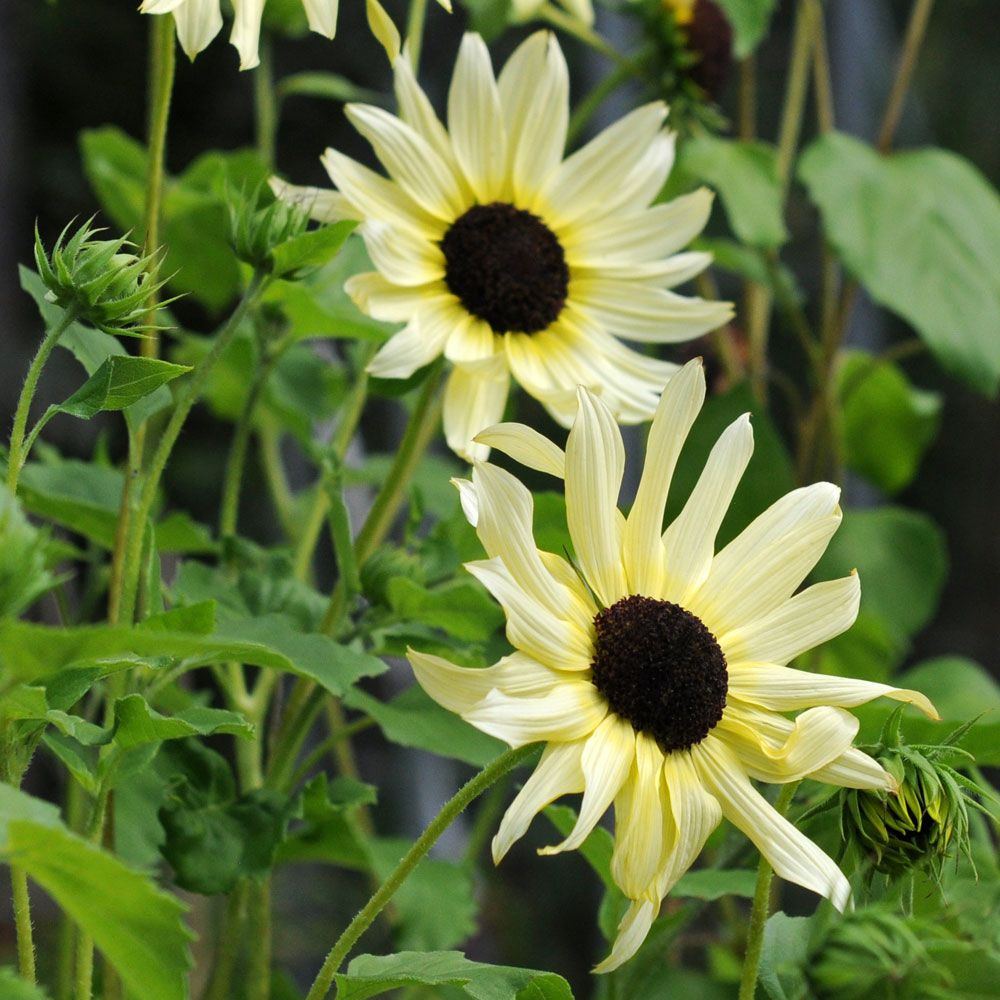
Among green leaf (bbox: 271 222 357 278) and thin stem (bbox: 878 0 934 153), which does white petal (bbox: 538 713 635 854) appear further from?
thin stem (bbox: 878 0 934 153)

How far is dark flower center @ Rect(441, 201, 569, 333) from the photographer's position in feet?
1.18

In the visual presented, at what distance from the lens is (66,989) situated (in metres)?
0.35

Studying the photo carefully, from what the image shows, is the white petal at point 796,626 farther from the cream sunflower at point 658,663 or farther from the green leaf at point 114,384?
the green leaf at point 114,384

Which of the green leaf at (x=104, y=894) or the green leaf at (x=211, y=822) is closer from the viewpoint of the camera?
the green leaf at (x=104, y=894)

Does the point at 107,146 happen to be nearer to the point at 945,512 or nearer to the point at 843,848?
the point at 843,848

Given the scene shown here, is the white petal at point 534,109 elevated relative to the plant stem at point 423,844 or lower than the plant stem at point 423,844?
elevated

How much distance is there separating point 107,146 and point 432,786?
330mm

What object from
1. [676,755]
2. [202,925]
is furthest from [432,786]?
[676,755]

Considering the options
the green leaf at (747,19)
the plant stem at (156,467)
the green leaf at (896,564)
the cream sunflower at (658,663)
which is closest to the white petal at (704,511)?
the cream sunflower at (658,663)

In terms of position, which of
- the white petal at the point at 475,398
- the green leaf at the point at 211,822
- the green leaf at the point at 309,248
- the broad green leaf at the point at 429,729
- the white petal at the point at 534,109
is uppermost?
the white petal at the point at 534,109

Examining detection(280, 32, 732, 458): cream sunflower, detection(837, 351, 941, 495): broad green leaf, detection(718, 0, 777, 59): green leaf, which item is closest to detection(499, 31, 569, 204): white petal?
detection(280, 32, 732, 458): cream sunflower

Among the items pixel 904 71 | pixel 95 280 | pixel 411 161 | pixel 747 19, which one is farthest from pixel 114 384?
pixel 904 71

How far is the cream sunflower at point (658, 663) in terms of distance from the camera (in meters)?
0.24

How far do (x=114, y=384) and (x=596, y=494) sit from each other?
0.10m
